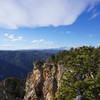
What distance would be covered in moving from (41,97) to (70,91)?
53415 mm

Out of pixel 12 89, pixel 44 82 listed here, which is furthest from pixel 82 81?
pixel 12 89

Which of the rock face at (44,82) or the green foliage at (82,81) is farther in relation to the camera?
the rock face at (44,82)

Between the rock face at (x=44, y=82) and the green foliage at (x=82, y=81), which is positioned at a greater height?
the green foliage at (x=82, y=81)

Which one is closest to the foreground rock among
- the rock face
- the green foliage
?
the rock face

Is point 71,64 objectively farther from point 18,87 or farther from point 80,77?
point 18,87

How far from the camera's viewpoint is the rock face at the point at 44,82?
8111cm

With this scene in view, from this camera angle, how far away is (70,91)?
3997 centimetres

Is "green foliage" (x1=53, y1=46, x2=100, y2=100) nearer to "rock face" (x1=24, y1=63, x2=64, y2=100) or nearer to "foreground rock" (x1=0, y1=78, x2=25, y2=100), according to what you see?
"rock face" (x1=24, y1=63, x2=64, y2=100)

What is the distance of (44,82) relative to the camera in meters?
90.9

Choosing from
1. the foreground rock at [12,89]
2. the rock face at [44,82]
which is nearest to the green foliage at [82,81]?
the rock face at [44,82]

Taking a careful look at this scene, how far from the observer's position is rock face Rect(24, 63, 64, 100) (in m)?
81.1

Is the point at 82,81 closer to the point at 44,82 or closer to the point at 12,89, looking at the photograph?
the point at 44,82

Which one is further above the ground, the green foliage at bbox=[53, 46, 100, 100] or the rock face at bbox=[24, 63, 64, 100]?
the green foliage at bbox=[53, 46, 100, 100]

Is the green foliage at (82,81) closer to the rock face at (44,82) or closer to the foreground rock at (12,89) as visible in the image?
the rock face at (44,82)
